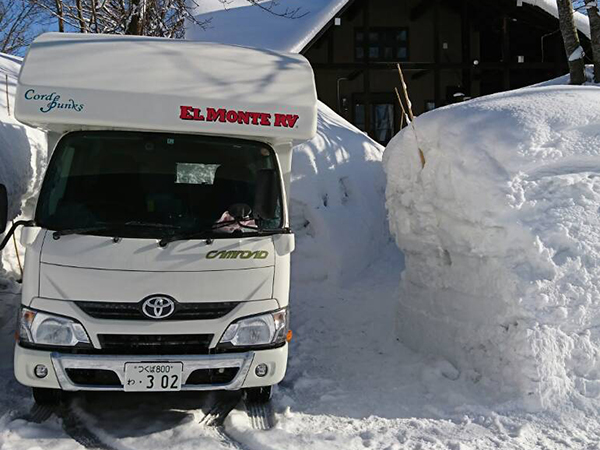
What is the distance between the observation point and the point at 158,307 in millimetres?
3979

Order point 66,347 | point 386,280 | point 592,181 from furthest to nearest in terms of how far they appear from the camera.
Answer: point 386,280 < point 592,181 < point 66,347

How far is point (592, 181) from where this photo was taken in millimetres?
5238

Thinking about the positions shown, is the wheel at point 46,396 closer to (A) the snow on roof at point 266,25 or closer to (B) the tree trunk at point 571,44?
(B) the tree trunk at point 571,44

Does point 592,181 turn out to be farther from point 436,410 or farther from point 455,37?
point 455,37

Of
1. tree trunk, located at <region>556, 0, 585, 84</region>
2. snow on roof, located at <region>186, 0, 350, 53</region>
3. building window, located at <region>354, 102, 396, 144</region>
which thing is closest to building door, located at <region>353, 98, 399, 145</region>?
building window, located at <region>354, 102, 396, 144</region>

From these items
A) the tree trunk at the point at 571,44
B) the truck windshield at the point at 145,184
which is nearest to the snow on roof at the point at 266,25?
the tree trunk at the point at 571,44

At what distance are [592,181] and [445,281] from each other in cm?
154

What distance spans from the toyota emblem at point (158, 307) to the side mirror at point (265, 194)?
2.85 feet

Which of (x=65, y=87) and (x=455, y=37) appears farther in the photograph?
(x=455, y=37)

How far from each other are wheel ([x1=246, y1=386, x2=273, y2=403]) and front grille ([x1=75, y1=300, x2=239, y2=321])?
3.15 ft

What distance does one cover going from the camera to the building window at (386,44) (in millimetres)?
18250

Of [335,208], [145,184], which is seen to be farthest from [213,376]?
[335,208]

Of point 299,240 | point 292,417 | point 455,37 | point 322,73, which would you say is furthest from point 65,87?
point 455,37

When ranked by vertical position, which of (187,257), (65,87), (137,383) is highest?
(65,87)
